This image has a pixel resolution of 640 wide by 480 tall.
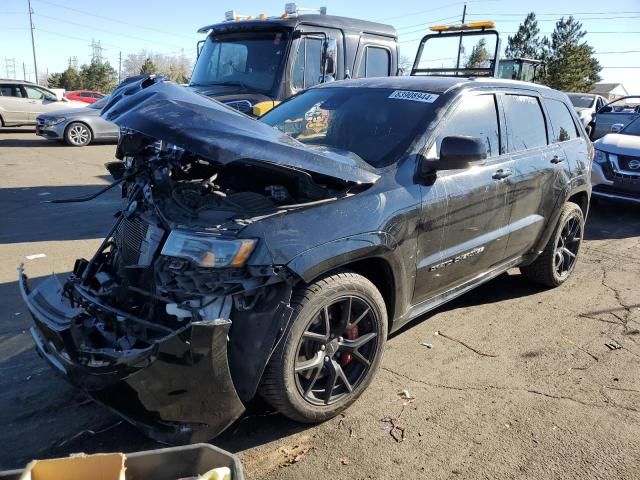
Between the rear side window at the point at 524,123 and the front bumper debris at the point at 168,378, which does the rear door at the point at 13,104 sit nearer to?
the rear side window at the point at 524,123

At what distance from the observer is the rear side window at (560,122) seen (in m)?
4.95

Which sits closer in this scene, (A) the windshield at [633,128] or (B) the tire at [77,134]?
(A) the windshield at [633,128]

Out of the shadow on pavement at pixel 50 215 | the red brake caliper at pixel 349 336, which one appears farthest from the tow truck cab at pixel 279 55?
the red brake caliper at pixel 349 336

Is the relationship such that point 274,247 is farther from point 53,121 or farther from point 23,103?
point 23,103

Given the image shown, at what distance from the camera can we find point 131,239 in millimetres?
3211

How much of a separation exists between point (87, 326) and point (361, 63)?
680 centimetres

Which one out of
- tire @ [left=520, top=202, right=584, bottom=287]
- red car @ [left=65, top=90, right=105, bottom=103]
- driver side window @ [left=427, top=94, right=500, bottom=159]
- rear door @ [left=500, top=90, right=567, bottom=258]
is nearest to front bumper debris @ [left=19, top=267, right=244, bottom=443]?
driver side window @ [left=427, top=94, right=500, bottom=159]

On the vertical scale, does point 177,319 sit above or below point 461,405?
above

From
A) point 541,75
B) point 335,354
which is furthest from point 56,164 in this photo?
point 541,75

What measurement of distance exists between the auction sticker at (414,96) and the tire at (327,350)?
1489mm

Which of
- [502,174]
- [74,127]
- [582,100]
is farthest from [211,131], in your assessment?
[582,100]

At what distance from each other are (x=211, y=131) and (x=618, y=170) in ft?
25.6

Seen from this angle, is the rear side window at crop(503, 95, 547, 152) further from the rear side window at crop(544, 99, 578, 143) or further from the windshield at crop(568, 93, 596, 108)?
the windshield at crop(568, 93, 596, 108)

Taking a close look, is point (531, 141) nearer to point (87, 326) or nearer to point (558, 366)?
point (558, 366)
